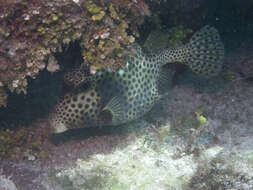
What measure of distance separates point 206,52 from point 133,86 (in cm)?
171

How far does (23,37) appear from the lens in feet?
9.52

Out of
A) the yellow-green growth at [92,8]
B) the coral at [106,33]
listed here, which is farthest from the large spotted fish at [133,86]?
the yellow-green growth at [92,8]

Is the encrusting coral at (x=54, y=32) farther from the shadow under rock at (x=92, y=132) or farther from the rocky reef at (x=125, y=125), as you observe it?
the shadow under rock at (x=92, y=132)

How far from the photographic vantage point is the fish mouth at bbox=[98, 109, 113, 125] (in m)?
4.27

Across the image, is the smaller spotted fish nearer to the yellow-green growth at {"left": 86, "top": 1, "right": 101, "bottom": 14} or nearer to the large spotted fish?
the large spotted fish

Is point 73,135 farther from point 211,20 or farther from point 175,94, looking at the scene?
point 211,20

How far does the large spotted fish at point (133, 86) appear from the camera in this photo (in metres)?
4.20

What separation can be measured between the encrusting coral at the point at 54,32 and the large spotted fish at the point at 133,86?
1.01m

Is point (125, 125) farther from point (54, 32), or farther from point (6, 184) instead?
point (54, 32)

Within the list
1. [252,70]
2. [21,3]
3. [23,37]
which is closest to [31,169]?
[23,37]

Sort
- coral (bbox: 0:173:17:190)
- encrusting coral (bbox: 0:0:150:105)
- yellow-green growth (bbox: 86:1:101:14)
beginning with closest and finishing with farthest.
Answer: encrusting coral (bbox: 0:0:150:105) → yellow-green growth (bbox: 86:1:101:14) → coral (bbox: 0:173:17:190)

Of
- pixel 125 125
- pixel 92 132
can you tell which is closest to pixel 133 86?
pixel 125 125

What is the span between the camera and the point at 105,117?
4.39m

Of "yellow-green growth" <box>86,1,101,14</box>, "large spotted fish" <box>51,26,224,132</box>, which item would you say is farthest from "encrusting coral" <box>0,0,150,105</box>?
"large spotted fish" <box>51,26,224,132</box>
